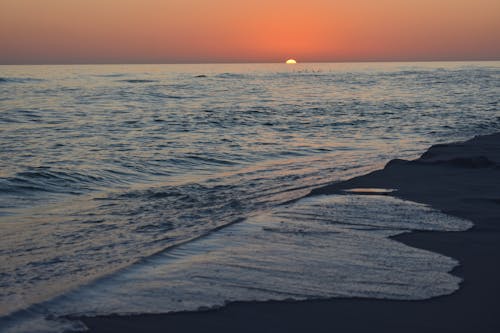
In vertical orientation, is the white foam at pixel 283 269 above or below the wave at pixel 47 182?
above

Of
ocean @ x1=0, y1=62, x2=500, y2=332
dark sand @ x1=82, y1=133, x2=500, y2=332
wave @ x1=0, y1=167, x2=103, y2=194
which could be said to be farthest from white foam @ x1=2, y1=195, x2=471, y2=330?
wave @ x1=0, y1=167, x2=103, y2=194

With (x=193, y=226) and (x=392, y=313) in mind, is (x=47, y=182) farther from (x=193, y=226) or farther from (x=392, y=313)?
(x=392, y=313)

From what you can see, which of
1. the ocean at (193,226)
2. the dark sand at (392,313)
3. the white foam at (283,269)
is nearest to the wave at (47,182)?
the ocean at (193,226)

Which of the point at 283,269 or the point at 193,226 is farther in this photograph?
the point at 193,226

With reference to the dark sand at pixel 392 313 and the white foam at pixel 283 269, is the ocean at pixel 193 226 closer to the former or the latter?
the white foam at pixel 283 269

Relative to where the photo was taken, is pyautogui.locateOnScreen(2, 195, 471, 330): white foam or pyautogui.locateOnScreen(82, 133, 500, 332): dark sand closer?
pyautogui.locateOnScreen(82, 133, 500, 332): dark sand

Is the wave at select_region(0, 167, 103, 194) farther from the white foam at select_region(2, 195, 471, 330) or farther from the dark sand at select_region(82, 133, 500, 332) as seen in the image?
the dark sand at select_region(82, 133, 500, 332)

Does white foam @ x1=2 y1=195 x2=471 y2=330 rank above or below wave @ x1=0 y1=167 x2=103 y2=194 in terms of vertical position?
above

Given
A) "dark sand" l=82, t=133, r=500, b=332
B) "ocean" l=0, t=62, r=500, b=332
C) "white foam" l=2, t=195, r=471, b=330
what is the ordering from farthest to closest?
"ocean" l=0, t=62, r=500, b=332 → "white foam" l=2, t=195, r=471, b=330 → "dark sand" l=82, t=133, r=500, b=332

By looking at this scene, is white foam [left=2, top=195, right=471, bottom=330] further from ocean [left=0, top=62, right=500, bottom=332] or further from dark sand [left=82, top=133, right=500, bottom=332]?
dark sand [left=82, top=133, right=500, bottom=332]

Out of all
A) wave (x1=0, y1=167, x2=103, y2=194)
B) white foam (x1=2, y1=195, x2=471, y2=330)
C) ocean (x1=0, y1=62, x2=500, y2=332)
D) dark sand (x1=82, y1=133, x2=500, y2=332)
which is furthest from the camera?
wave (x1=0, y1=167, x2=103, y2=194)

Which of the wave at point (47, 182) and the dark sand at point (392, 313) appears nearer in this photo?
the dark sand at point (392, 313)

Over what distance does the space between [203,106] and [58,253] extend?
3229cm

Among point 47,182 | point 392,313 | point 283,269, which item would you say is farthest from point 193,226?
point 47,182
